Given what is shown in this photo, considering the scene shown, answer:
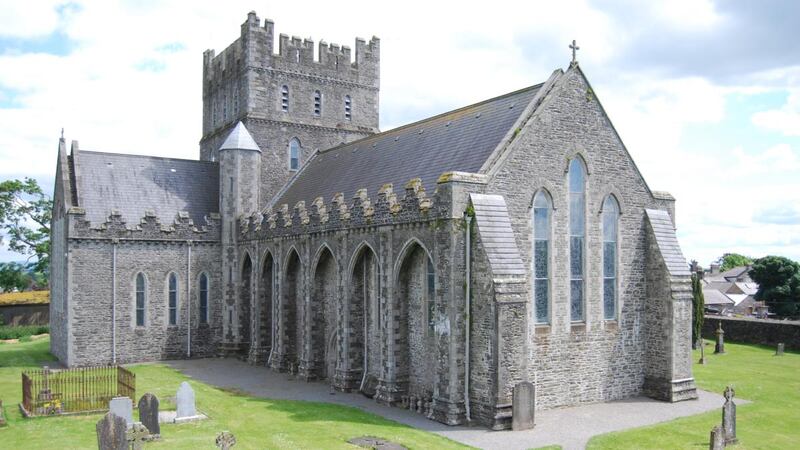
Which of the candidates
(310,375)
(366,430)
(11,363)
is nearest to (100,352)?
(11,363)

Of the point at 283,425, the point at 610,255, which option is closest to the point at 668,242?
the point at 610,255

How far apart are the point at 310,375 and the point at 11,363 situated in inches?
606

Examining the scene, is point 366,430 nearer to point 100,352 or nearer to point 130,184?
point 100,352

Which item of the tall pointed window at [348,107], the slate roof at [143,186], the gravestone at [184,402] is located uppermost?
the tall pointed window at [348,107]

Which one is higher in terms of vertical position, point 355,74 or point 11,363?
point 355,74

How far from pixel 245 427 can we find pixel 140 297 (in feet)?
55.9

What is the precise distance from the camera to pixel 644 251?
979 inches

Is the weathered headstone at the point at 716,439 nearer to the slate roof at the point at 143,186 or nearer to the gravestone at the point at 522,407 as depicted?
the gravestone at the point at 522,407

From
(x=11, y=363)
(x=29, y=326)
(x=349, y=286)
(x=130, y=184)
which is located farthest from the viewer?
(x=29, y=326)

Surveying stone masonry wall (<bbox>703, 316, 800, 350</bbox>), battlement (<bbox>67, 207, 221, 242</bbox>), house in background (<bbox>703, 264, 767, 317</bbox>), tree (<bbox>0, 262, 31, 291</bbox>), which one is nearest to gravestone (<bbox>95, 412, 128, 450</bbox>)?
battlement (<bbox>67, 207, 221, 242</bbox>)

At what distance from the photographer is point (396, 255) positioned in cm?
2312

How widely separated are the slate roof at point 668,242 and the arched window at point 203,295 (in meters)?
22.3

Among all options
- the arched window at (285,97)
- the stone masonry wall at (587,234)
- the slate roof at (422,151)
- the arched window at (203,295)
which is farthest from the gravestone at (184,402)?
the arched window at (285,97)

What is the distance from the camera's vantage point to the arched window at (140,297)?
33.8m
